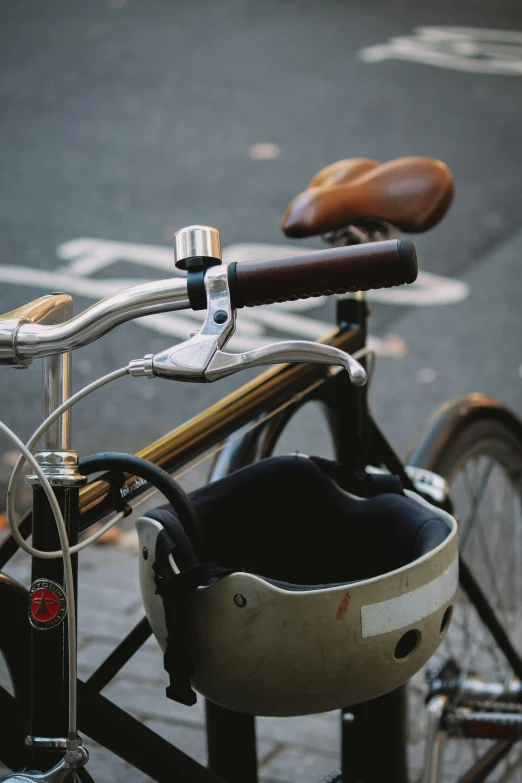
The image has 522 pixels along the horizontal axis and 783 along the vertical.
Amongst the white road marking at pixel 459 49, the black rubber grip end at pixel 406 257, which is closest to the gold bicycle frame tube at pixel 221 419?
the black rubber grip end at pixel 406 257

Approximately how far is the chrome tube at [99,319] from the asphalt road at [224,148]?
9.78 ft

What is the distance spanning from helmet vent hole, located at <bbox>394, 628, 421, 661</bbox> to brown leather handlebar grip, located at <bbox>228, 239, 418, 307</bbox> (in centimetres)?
47

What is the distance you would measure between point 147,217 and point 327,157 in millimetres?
1288

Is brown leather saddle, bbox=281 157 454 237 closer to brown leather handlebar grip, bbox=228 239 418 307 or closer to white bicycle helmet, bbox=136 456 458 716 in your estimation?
white bicycle helmet, bbox=136 456 458 716

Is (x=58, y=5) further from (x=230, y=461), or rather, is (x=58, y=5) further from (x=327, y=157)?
(x=230, y=461)

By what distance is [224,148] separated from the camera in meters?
6.34

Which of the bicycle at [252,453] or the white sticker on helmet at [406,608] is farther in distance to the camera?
the white sticker on helmet at [406,608]

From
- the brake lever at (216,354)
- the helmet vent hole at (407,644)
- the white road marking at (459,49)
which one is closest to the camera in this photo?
the brake lever at (216,354)

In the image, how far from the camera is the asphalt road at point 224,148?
4387 millimetres

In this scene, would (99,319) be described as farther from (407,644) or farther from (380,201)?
(380,201)

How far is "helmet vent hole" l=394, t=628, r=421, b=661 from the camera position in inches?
45.5

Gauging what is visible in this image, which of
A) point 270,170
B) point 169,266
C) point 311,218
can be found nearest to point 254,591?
point 311,218

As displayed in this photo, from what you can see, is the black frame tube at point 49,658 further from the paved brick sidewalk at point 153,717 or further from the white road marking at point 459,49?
the white road marking at point 459,49

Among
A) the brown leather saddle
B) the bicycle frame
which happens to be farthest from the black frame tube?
the brown leather saddle
